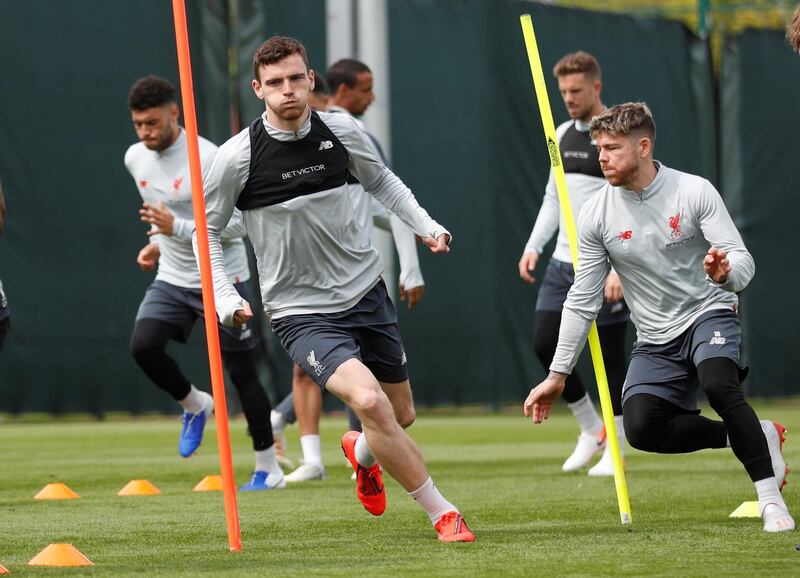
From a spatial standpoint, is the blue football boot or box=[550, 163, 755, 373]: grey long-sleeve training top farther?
the blue football boot

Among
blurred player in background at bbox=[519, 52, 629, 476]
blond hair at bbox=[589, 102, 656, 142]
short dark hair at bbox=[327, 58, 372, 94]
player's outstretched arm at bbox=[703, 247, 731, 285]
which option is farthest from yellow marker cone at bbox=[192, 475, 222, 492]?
player's outstretched arm at bbox=[703, 247, 731, 285]

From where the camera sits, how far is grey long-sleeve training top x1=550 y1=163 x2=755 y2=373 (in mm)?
5953

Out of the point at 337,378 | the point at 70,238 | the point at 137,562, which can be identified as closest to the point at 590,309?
the point at 337,378

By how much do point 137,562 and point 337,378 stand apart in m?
1.00

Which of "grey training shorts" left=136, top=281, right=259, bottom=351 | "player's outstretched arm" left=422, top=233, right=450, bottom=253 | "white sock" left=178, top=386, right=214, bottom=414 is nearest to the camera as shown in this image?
"player's outstretched arm" left=422, top=233, right=450, bottom=253

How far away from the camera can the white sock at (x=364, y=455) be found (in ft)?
20.1

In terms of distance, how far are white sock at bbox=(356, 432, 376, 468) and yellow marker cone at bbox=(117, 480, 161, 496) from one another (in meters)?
2.12

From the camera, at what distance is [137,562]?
5098 mm

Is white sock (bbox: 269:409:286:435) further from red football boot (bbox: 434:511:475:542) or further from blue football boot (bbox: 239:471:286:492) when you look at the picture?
red football boot (bbox: 434:511:475:542)

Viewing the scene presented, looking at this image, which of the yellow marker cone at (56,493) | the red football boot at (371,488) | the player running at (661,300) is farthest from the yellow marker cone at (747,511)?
the yellow marker cone at (56,493)

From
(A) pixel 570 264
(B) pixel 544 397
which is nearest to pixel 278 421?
(A) pixel 570 264

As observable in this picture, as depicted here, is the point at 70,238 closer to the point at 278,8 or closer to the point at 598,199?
the point at 278,8

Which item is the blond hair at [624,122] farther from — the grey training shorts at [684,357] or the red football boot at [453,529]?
the red football boot at [453,529]

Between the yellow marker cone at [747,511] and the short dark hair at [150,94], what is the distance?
12.7 feet
